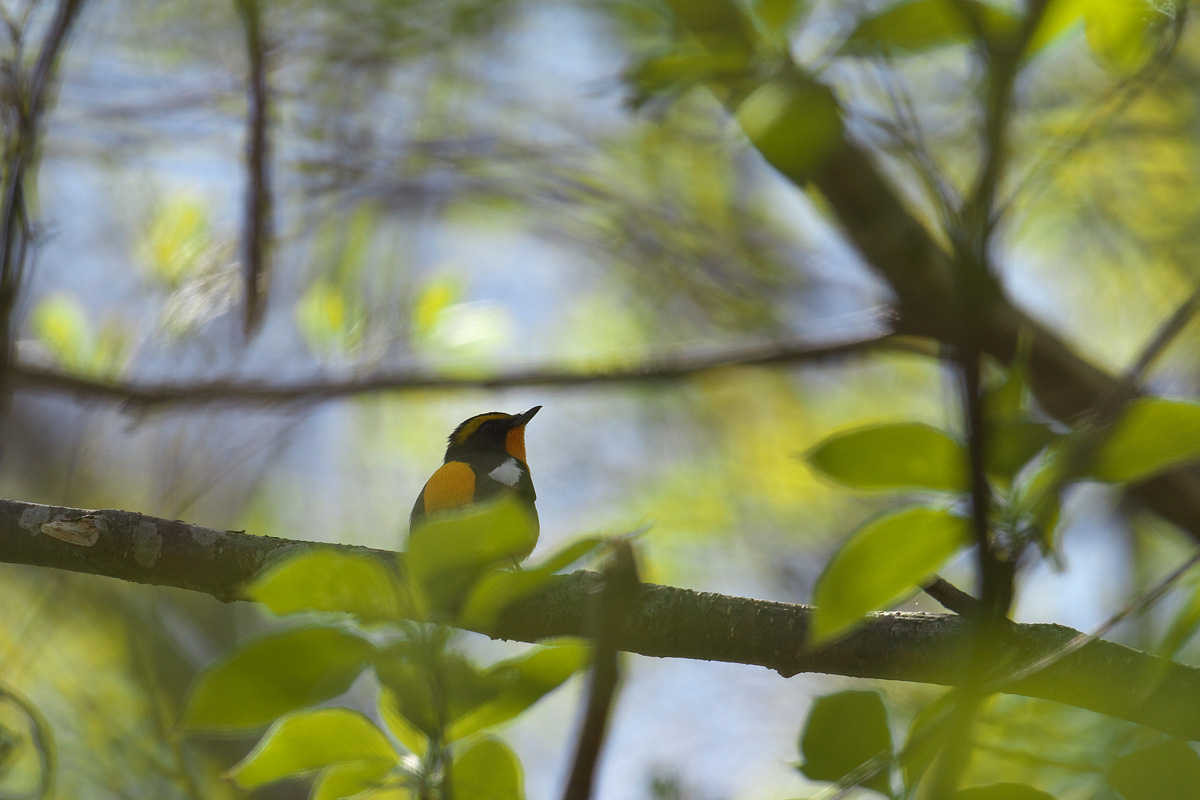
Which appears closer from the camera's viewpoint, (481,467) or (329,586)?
(329,586)

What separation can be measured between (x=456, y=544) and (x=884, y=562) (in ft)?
1.17

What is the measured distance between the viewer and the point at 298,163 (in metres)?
4.50

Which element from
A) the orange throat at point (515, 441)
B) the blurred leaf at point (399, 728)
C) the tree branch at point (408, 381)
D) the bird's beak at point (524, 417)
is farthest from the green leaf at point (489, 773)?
the orange throat at point (515, 441)

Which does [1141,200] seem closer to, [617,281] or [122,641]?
[617,281]

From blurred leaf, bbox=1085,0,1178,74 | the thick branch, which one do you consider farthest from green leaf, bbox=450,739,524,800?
blurred leaf, bbox=1085,0,1178,74

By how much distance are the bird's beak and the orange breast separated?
592 mm

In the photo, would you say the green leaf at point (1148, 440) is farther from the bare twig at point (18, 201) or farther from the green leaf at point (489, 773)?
the bare twig at point (18, 201)

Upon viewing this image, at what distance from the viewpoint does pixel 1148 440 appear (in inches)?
31.5

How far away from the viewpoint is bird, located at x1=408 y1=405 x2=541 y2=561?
11.6ft

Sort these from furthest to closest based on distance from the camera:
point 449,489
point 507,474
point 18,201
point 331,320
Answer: point 507,474 < point 331,320 < point 449,489 < point 18,201

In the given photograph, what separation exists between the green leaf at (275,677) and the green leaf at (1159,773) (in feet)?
2.38

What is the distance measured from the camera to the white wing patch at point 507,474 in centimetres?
400

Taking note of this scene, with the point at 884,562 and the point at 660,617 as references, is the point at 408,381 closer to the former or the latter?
the point at 660,617

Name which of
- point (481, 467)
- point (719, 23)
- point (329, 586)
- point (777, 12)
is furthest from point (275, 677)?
point (481, 467)
